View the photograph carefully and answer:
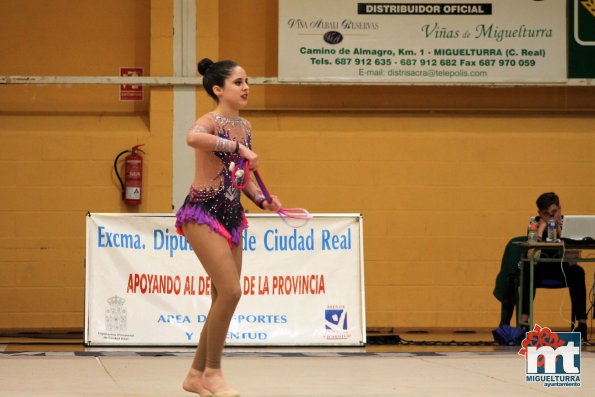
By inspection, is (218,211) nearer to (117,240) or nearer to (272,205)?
(272,205)

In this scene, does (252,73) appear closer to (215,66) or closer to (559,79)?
(559,79)

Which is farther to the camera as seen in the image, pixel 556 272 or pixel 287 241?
pixel 556 272

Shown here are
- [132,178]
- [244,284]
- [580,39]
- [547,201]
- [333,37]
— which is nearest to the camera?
[244,284]

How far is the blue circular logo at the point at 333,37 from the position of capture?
10070 mm

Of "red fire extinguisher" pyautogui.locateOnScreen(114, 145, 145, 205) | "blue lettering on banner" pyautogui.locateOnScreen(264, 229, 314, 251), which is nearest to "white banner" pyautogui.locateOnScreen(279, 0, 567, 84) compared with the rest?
"red fire extinguisher" pyautogui.locateOnScreen(114, 145, 145, 205)

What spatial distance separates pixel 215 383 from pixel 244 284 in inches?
124

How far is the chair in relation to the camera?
895cm

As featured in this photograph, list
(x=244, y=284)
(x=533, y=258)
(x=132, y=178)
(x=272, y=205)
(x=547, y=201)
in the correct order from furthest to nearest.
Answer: (x=132, y=178) < (x=547, y=201) < (x=533, y=258) < (x=244, y=284) < (x=272, y=205)

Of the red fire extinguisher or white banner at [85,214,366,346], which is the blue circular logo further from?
white banner at [85,214,366,346]

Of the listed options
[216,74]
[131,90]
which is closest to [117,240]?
[131,90]

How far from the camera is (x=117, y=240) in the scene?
7.70 metres

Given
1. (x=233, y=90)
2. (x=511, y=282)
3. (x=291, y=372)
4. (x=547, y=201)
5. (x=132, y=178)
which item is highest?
(x=233, y=90)

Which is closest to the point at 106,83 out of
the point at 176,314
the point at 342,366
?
the point at 176,314

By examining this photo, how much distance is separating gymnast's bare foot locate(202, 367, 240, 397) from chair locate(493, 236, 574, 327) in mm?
4826
